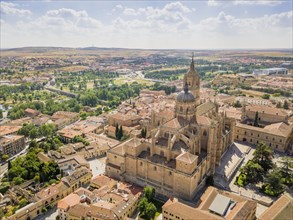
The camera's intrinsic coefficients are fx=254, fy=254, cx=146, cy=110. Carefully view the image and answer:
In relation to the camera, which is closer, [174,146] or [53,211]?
[53,211]

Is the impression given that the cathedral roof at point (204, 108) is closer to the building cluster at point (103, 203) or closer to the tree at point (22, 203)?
the building cluster at point (103, 203)

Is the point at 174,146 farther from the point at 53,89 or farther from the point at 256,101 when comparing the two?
the point at 53,89

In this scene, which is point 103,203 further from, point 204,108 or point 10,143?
point 10,143

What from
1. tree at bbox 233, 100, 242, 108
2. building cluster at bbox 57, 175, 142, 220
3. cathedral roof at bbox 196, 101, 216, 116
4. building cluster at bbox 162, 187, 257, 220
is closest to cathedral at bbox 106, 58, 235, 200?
cathedral roof at bbox 196, 101, 216, 116

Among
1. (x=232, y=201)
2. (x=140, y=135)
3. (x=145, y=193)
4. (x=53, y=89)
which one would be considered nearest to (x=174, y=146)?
(x=145, y=193)

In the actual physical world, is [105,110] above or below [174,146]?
below
